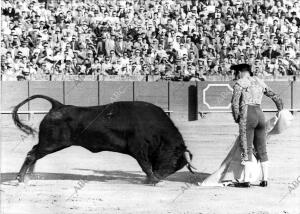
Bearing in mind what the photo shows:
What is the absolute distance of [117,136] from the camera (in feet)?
25.5

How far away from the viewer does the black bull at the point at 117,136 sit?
7660 mm

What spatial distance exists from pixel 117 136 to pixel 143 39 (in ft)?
27.2

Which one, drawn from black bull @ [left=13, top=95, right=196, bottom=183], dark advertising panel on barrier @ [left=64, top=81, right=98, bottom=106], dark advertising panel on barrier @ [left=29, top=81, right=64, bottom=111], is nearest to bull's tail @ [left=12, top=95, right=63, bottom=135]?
black bull @ [left=13, top=95, right=196, bottom=183]

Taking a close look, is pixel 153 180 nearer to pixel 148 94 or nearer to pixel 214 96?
pixel 148 94

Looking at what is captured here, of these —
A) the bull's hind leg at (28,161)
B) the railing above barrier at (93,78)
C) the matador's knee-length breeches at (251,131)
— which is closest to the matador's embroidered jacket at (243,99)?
the matador's knee-length breeches at (251,131)

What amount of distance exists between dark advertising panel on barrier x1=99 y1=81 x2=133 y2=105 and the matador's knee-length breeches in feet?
29.2

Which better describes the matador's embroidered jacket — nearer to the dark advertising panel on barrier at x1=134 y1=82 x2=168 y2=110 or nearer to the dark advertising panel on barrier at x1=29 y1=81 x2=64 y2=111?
the dark advertising panel on barrier at x1=29 y1=81 x2=64 y2=111

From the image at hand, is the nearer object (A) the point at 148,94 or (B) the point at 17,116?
(B) the point at 17,116

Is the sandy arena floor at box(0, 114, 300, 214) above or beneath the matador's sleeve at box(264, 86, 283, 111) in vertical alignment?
beneath

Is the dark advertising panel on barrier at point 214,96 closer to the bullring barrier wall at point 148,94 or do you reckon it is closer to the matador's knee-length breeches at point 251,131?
the bullring barrier wall at point 148,94

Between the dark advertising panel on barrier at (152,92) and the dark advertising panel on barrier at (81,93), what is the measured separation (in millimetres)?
882

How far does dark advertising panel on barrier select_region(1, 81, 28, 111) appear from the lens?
15578mm

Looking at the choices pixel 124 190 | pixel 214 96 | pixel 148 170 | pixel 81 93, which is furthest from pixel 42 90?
pixel 124 190

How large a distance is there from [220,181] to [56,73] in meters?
8.41
